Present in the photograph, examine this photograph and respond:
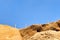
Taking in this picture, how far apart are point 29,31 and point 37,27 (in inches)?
26.8

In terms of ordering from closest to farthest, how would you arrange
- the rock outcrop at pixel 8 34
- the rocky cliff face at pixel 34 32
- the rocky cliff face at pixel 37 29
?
the rocky cliff face at pixel 34 32
the rock outcrop at pixel 8 34
the rocky cliff face at pixel 37 29

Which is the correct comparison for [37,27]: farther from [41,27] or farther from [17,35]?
[17,35]

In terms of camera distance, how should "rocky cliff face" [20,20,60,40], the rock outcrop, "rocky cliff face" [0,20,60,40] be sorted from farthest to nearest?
"rocky cliff face" [20,20,60,40] < the rock outcrop < "rocky cliff face" [0,20,60,40]

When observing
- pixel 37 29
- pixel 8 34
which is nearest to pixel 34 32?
pixel 37 29

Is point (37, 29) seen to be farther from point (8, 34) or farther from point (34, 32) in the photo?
point (8, 34)

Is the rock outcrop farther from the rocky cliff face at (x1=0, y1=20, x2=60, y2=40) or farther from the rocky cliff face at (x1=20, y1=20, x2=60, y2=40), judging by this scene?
the rocky cliff face at (x1=20, y1=20, x2=60, y2=40)

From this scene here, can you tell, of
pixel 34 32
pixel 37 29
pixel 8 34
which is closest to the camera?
pixel 8 34

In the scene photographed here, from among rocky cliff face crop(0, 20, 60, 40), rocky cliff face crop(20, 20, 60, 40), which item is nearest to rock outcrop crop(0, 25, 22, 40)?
rocky cliff face crop(0, 20, 60, 40)

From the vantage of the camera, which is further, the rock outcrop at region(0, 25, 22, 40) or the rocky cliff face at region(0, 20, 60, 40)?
the rock outcrop at region(0, 25, 22, 40)

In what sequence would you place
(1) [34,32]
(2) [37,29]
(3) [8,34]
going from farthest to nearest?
(2) [37,29], (1) [34,32], (3) [8,34]

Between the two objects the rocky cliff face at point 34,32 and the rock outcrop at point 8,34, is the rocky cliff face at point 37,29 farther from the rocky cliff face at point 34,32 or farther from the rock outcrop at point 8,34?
the rock outcrop at point 8,34

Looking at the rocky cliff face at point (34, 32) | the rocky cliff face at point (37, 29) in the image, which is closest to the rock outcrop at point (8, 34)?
the rocky cliff face at point (34, 32)

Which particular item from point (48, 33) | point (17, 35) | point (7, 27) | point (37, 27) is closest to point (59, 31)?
point (48, 33)

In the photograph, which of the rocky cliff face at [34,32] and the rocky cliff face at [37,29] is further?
the rocky cliff face at [37,29]
